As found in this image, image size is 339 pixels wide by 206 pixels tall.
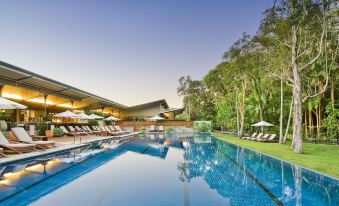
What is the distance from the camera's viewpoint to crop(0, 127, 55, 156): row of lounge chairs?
410 inches

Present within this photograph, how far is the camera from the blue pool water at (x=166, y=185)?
5824 mm

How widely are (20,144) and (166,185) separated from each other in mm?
7081

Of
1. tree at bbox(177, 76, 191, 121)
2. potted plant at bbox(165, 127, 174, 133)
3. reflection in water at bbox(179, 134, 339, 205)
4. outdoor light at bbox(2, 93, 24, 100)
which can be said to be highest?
tree at bbox(177, 76, 191, 121)

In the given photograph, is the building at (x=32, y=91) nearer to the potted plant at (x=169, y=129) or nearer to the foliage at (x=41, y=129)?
the foliage at (x=41, y=129)

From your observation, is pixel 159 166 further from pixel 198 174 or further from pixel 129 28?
pixel 129 28

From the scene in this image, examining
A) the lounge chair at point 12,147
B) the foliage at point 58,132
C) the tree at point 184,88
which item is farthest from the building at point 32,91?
the tree at point 184,88

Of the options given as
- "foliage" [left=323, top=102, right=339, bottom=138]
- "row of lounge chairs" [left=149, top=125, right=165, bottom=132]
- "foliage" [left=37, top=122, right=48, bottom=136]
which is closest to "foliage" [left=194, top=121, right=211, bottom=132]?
"row of lounge chairs" [left=149, top=125, right=165, bottom=132]

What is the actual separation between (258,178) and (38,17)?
61.3ft

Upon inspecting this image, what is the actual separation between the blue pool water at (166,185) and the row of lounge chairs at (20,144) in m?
1.38

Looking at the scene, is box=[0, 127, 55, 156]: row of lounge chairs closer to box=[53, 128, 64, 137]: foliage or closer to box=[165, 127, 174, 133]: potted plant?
box=[53, 128, 64, 137]: foliage

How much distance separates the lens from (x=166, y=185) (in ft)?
24.0

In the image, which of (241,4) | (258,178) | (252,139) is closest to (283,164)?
(258,178)

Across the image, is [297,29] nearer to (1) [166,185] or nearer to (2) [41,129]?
(1) [166,185]

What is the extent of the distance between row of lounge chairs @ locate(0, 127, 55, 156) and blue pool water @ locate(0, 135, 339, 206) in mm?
1376
